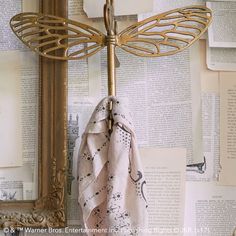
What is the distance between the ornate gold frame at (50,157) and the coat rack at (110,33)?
41mm

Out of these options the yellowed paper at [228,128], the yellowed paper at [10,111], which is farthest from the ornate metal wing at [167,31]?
the yellowed paper at [10,111]

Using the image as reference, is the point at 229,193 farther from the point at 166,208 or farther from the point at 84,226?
the point at 84,226

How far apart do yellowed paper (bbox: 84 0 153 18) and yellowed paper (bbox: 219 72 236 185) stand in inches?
7.8

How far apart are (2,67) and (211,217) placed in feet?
1.63

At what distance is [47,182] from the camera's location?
2.71 feet

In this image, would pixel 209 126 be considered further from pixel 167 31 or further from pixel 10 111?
pixel 10 111

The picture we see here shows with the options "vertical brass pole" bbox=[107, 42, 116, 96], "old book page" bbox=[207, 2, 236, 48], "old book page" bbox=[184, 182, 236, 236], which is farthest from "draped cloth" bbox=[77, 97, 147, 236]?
"old book page" bbox=[207, 2, 236, 48]

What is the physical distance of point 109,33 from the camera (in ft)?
2.60

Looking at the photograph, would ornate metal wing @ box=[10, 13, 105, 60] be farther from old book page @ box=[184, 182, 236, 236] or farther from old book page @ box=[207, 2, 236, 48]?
old book page @ box=[184, 182, 236, 236]

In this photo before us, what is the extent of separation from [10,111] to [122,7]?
30cm

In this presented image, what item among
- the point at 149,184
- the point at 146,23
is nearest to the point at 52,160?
the point at 149,184

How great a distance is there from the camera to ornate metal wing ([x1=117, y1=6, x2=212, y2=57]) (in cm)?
79

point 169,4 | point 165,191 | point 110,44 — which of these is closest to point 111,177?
point 165,191

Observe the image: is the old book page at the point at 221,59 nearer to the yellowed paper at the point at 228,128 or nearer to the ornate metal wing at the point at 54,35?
the yellowed paper at the point at 228,128
